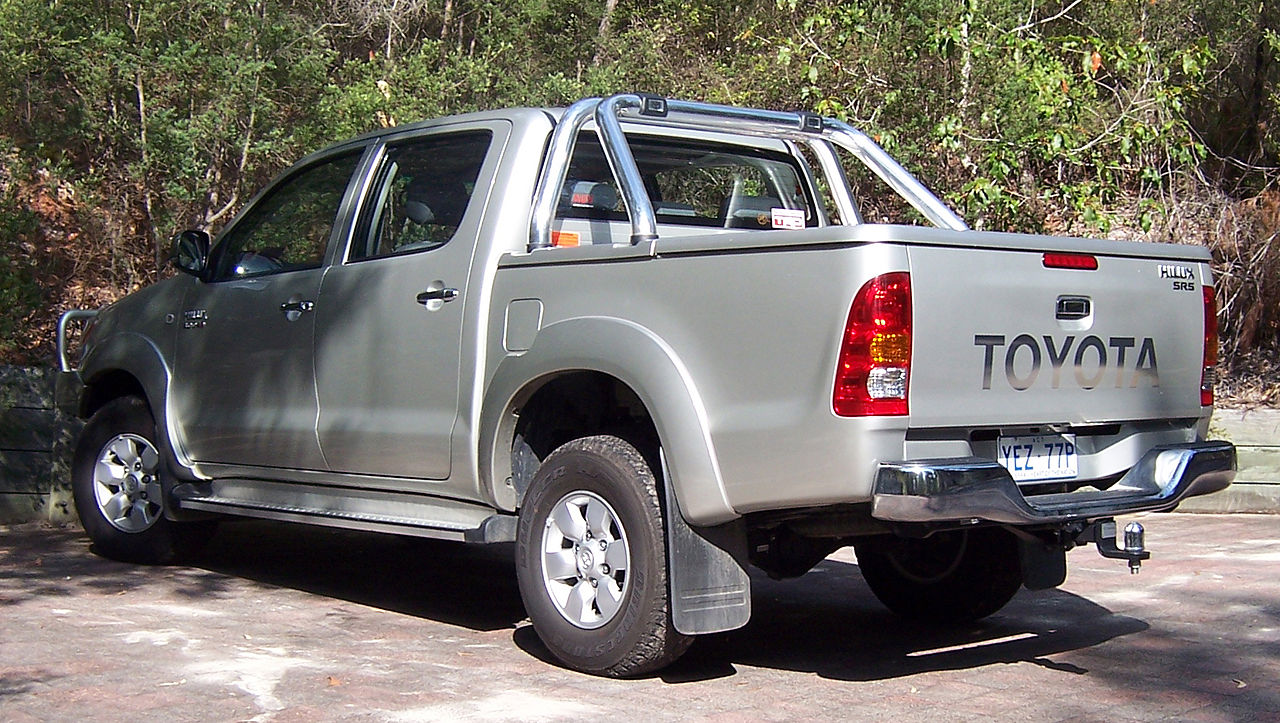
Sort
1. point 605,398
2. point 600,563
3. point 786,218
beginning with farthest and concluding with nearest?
1. point 786,218
2. point 605,398
3. point 600,563

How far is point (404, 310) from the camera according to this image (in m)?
6.11

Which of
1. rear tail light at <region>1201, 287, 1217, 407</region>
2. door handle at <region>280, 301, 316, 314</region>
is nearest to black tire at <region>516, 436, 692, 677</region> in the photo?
door handle at <region>280, 301, 316, 314</region>

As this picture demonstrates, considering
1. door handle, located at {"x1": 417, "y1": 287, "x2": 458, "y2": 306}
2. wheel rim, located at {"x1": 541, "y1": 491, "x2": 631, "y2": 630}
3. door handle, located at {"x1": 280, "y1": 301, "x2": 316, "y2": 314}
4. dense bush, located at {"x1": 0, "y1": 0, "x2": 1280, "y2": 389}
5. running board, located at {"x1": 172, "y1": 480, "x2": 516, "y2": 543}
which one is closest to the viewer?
wheel rim, located at {"x1": 541, "y1": 491, "x2": 631, "y2": 630}

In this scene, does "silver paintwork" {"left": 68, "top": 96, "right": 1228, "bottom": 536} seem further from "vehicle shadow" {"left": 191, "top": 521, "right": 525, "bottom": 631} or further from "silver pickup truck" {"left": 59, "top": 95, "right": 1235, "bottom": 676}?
"vehicle shadow" {"left": 191, "top": 521, "right": 525, "bottom": 631}

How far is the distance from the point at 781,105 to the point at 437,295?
6663 mm

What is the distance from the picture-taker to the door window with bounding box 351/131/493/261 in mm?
6152

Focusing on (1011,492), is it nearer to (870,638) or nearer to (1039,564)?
(1039,564)

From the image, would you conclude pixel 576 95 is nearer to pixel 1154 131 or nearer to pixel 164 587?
pixel 1154 131

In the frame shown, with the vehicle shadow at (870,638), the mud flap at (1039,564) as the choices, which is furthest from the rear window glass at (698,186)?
the mud flap at (1039,564)

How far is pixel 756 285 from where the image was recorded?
480cm

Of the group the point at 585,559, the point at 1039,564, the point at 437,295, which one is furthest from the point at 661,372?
the point at 1039,564

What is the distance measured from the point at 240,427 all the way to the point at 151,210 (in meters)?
4.79

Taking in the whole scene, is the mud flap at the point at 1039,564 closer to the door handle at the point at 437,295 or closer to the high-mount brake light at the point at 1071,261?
the high-mount brake light at the point at 1071,261

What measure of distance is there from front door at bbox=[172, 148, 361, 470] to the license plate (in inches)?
118
